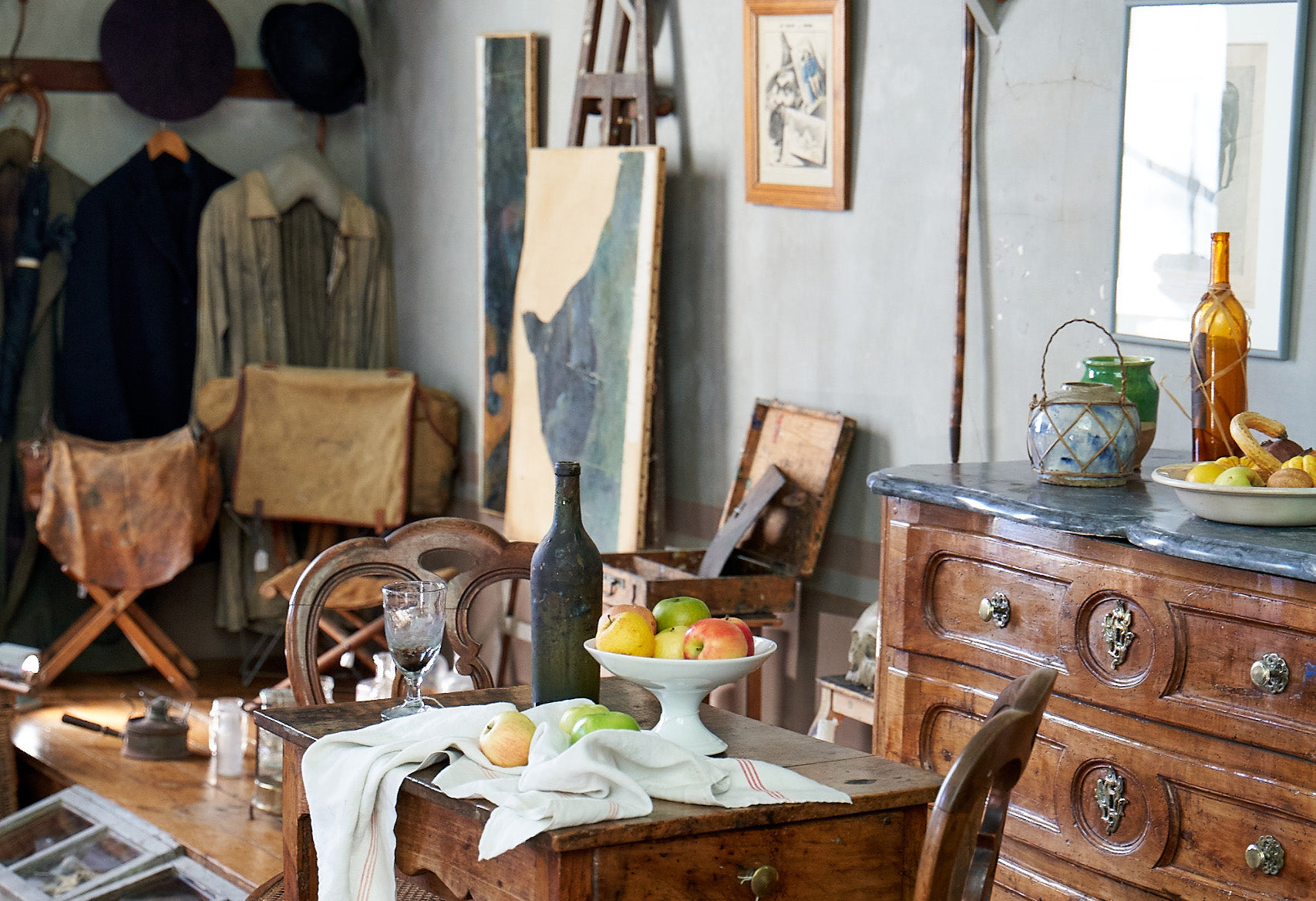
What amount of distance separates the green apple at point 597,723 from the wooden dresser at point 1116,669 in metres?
0.80

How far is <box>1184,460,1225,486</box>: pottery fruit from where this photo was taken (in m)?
2.21

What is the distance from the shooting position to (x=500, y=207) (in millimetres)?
5277

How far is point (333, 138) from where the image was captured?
21.1ft

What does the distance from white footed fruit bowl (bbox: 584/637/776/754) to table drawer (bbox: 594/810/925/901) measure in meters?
0.18

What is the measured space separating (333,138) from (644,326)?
2663 millimetres

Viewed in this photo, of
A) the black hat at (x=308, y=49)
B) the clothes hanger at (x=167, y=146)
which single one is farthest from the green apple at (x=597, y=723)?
the black hat at (x=308, y=49)

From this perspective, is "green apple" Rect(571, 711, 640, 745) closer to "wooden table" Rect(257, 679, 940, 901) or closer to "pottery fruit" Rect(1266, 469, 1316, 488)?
"wooden table" Rect(257, 679, 940, 901)

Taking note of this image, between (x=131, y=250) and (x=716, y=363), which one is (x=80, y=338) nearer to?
(x=131, y=250)

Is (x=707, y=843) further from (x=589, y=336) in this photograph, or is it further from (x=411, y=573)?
(x=589, y=336)

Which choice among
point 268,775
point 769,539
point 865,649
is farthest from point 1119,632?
point 268,775

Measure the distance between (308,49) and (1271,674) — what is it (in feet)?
16.5

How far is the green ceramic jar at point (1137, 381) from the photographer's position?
2641 millimetres

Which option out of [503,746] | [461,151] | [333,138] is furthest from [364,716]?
[333,138]

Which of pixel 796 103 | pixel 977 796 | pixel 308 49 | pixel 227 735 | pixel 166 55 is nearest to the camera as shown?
pixel 977 796
